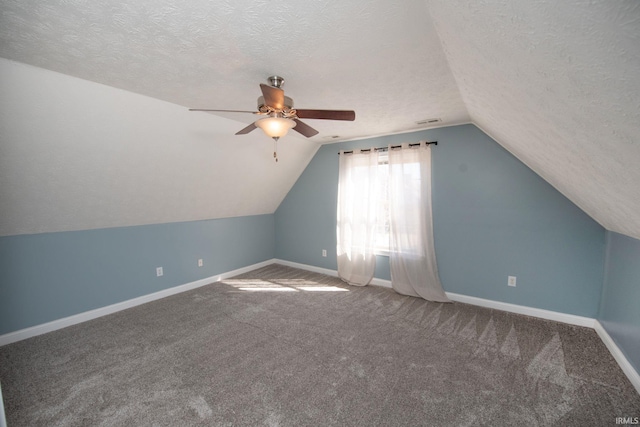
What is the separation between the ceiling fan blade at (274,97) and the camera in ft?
5.31

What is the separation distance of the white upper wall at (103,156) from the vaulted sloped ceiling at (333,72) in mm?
17

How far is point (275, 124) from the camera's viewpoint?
6.24 feet

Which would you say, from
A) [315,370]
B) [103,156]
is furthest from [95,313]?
[315,370]

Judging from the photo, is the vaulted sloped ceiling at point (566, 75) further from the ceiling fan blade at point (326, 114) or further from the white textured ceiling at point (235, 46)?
the ceiling fan blade at point (326, 114)

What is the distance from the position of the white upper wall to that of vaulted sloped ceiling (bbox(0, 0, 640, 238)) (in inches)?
0.7

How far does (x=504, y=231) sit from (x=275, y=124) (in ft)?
9.74

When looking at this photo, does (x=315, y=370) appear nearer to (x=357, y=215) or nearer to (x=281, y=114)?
(x=281, y=114)

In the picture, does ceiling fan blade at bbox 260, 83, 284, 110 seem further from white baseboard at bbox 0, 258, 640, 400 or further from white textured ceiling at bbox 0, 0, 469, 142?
white baseboard at bbox 0, 258, 640, 400

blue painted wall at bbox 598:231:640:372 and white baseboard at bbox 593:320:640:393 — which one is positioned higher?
blue painted wall at bbox 598:231:640:372

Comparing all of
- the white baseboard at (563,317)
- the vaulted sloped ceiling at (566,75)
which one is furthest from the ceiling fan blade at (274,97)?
the white baseboard at (563,317)

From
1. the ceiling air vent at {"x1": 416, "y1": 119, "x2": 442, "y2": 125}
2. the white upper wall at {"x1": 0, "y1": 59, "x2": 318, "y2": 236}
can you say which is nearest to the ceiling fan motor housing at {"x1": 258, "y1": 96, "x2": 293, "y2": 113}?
the white upper wall at {"x1": 0, "y1": 59, "x2": 318, "y2": 236}

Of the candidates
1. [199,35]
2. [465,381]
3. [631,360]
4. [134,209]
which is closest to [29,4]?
[199,35]

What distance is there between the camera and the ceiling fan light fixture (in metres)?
1.88

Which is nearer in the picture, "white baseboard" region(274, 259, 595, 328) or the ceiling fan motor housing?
the ceiling fan motor housing
